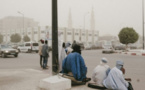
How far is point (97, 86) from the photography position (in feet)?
17.7

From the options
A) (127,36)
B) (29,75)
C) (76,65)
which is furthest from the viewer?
(127,36)

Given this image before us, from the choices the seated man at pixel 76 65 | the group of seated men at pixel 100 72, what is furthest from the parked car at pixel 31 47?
the seated man at pixel 76 65

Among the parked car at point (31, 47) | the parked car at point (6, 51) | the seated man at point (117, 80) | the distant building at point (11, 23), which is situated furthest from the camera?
the distant building at point (11, 23)

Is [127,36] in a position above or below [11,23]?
below

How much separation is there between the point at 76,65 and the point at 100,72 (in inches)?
28.9

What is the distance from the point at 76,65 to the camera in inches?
217

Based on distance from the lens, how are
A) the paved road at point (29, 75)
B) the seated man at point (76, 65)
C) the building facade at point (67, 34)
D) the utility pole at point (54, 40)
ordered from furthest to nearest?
1. the building facade at point (67, 34)
2. the paved road at point (29, 75)
3. the utility pole at point (54, 40)
4. the seated man at point (76, 65)

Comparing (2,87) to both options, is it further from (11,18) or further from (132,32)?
(11,18)

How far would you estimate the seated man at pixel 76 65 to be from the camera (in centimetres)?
546

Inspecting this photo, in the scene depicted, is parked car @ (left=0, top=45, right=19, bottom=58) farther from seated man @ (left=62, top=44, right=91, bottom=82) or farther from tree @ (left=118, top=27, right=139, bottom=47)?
tree @ (left=118, top=27, right=139, bottom=47)

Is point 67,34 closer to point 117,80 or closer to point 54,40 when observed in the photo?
point 54,40

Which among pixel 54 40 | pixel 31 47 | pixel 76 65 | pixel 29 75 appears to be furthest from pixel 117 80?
pixel 31 47

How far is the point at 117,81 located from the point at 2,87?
3587 millimetres

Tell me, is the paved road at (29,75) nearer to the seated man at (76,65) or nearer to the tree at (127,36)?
the seated man at (76,65)
